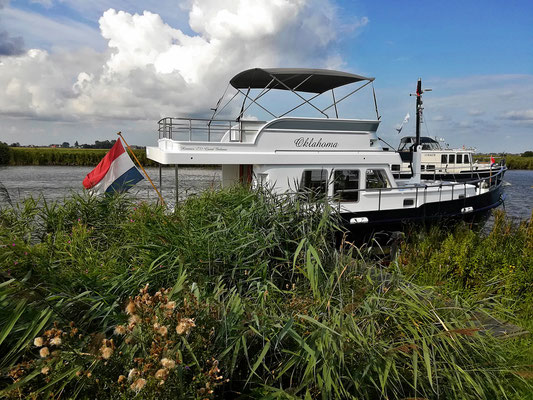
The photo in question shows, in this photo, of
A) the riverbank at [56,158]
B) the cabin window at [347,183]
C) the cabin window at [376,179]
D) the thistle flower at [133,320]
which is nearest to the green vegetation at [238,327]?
the thistle flower at [133,320]

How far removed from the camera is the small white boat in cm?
960

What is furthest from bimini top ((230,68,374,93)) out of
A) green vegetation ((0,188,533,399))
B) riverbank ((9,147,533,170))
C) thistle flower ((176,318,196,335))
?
riverbank ((9,147,533,170))

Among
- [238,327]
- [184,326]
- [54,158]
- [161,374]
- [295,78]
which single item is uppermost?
[295,78]

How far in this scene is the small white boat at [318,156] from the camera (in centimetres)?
960

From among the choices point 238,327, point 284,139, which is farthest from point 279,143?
point 238,327

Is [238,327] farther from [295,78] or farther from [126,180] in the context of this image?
[295,78]

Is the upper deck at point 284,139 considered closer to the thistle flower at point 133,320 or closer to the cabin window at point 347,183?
the cabin window at point 347,183

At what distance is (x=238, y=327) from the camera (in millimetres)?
2855

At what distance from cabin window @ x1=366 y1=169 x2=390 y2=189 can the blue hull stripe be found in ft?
19.8

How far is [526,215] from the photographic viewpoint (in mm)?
21656

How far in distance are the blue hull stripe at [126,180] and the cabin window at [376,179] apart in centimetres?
604

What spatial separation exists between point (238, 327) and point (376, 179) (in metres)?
8.63

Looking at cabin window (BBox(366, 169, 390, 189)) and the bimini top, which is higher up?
the bimini top

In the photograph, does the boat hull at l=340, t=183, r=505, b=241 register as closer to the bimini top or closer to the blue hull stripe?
the bimini top
